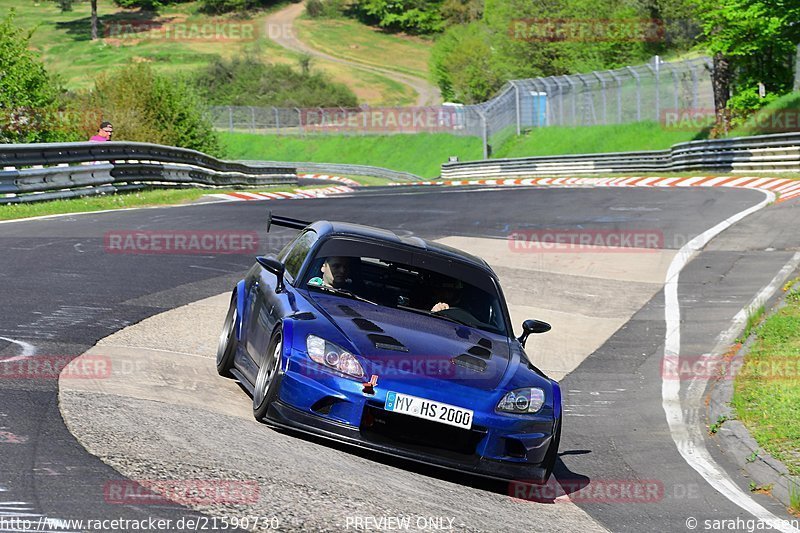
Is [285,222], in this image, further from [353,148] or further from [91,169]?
[353,148]

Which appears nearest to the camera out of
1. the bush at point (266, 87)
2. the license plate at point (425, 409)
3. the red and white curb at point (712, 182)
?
the license plate at point (425, 409)

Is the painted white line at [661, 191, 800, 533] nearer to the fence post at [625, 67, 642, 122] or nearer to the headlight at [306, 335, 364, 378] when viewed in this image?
the headlight at [306, 335, 364, 378]

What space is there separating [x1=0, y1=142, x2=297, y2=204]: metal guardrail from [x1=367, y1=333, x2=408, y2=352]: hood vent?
573 inches

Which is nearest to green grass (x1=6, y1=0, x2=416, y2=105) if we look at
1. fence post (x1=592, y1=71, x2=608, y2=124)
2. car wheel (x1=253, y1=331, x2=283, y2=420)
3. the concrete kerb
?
fence post (x1=592, y1=71, x2=608, y2=124)

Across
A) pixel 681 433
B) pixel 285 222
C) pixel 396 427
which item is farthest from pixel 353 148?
pixel 396 427

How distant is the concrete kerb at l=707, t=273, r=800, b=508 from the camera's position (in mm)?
7426

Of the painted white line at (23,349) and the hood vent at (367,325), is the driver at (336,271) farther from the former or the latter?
the painted white line at (23,349)

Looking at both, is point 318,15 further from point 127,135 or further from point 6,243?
point 6,243

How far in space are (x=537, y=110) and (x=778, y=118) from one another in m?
23.1

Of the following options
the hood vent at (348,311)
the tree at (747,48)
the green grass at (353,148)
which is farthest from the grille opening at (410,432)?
the green grass at (353,148)

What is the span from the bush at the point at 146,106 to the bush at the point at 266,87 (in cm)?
5937

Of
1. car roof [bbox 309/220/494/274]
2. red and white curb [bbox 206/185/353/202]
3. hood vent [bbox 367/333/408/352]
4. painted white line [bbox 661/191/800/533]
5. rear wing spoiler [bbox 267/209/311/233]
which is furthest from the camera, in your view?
red and white curb [bbox 206/185/353/202]

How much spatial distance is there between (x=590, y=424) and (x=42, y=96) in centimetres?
2544

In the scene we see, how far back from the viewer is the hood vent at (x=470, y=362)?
7082mm
